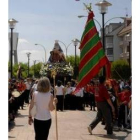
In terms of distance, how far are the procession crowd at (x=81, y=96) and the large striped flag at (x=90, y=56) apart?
1.44ft

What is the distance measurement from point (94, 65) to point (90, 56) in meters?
0.26

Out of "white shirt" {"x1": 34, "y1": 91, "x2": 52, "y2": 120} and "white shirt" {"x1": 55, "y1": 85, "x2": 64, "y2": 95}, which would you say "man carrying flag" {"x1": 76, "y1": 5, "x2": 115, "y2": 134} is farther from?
"white shirt" {"x1": 55, "y1": 85, "x2": 64, "y2": 95}

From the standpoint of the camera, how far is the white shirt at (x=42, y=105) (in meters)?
7.17

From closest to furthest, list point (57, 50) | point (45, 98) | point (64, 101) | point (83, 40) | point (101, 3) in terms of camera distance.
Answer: point (45, 98)
point (83, 40)
point (101, 3)
point (64, 101)
point (57, 50)

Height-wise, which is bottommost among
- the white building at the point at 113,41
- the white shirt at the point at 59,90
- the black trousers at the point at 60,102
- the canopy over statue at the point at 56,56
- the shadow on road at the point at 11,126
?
the shadow on road at the point at 11,126

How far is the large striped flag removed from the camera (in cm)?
984

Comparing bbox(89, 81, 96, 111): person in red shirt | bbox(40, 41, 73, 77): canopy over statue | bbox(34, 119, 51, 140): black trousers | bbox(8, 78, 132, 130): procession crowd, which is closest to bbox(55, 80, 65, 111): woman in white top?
bbox(8, 78, 132, 130): procession crowd

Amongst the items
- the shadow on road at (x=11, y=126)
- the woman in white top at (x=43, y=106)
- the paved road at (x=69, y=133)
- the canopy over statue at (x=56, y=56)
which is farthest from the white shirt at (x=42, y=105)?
the canopy over statue at (x=56, y=56)

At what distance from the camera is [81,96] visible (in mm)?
18141

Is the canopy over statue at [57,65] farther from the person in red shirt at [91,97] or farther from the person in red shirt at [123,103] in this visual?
the person in red shirt at [123,103]
